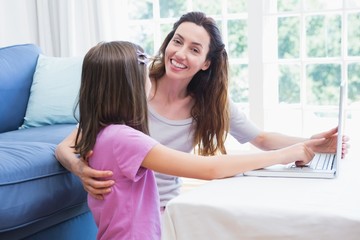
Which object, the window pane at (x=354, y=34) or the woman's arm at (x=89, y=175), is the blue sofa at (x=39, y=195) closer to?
the woman's arm at (x=89, y=175)

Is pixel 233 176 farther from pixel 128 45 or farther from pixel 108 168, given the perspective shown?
pixel 128 45

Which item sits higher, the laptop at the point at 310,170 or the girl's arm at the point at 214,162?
the girl's arm at the point at 214,162

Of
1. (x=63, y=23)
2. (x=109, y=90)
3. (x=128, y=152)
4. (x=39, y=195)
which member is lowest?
(x=39, y=195)

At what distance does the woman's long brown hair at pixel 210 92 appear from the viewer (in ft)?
5.84

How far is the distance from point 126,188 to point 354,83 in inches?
89.4

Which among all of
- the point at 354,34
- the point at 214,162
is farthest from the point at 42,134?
the point at 354,34

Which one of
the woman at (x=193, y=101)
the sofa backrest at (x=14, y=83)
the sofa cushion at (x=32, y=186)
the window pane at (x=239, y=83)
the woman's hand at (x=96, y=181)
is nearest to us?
the woman's hand at (x=96, y=181)

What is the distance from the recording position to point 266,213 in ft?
3.14

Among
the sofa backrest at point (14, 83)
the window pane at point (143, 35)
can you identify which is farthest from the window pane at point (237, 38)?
the sofa backrest at point (14, 83)

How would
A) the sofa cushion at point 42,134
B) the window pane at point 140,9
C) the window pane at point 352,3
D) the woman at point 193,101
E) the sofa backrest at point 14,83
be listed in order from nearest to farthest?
the woman at point 193,101, the sofa cushion at point 42,134, the sofa backrest at point 14,83, the window pane at point 352,3, the window pane at point 140,9

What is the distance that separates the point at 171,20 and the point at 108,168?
A: 238 centimetres

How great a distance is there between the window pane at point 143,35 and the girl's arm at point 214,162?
252cm

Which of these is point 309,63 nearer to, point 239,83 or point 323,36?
point 323,36

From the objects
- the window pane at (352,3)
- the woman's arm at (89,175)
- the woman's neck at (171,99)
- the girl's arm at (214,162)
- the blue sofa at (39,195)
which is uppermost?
the window pane at (352,3)
